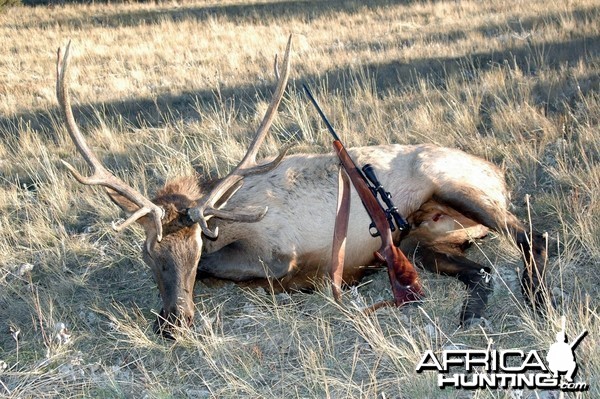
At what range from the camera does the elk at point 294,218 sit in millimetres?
4488

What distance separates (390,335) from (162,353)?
1.42 m

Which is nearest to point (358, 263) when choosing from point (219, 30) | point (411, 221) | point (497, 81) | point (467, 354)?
point (411, 221)

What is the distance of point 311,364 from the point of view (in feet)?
12.6

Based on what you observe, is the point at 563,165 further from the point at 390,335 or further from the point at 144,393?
the point at 144,393

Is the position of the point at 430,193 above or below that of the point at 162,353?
above

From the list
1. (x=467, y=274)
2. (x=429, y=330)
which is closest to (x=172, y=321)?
(x=429, y=330)

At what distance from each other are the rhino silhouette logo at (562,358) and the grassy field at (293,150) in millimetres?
108

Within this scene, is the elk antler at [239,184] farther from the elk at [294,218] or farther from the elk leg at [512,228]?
the elk leg at [512,228]

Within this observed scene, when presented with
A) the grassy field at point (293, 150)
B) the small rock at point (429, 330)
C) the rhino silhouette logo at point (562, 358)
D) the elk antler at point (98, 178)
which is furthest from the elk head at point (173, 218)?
the rhino silhouette logo at point (562, 358)

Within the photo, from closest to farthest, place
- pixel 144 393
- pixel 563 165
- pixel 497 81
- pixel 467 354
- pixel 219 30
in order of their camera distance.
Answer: pixel 467 354, pixel 144 393, pixel 563 165, pixel 497 81, pixel 219 30

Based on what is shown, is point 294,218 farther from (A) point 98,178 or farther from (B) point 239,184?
(A) point 98,178

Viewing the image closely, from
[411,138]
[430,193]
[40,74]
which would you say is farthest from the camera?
[40,74]

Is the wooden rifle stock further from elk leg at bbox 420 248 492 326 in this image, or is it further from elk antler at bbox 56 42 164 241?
elk antler at bbox 56 42 164 241

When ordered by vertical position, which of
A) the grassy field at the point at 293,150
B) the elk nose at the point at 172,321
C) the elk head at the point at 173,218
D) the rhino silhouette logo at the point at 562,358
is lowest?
the grassy field at the point at 293,150
